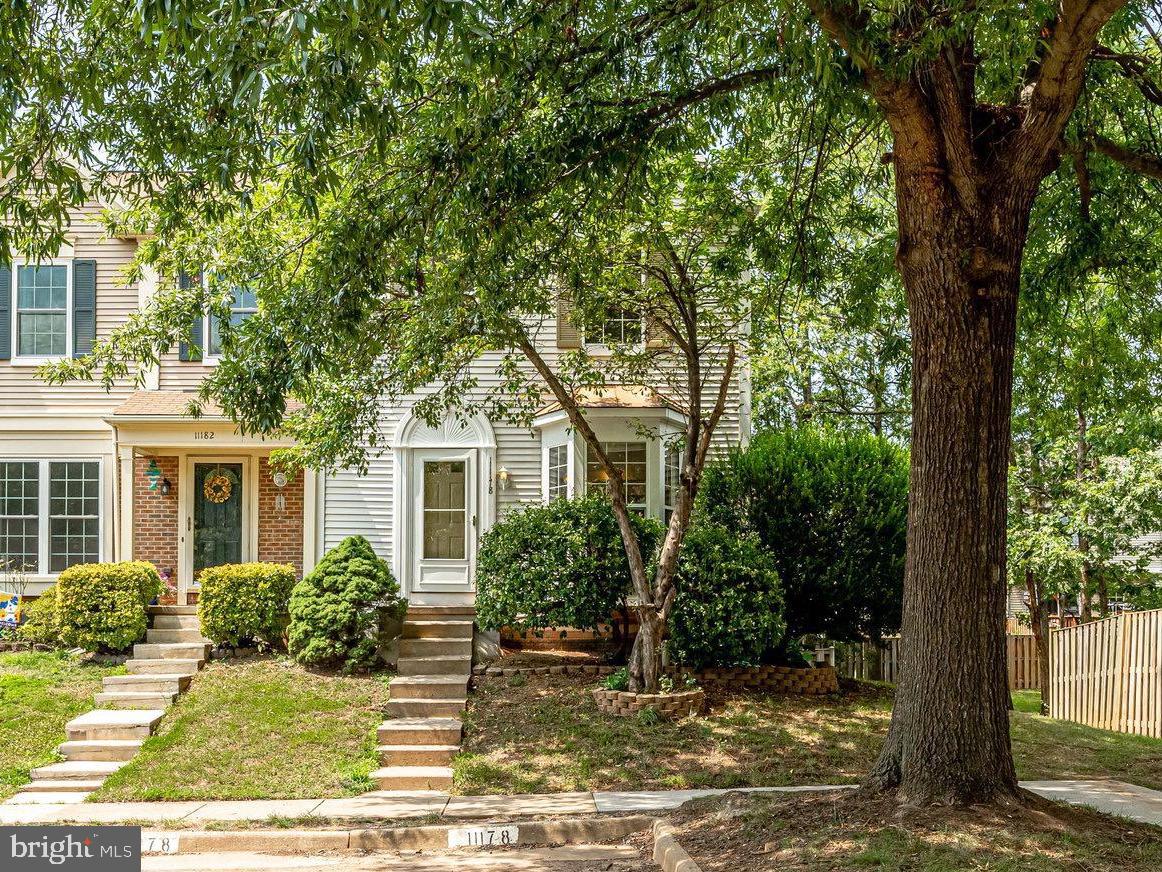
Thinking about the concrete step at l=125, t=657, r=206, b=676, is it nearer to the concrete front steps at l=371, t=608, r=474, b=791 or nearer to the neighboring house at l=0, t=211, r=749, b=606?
the neighboring house at l=0, t=211, r=749, b=606

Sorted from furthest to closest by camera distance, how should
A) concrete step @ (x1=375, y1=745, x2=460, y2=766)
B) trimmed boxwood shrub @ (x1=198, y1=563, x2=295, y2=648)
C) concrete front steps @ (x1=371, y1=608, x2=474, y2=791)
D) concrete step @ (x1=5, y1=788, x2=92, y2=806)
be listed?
trimmed boxwood shrub @ (x1=198, y1=563, x2=295, y2=648) → concrete step @ (x1=375, y1=745, x2=460, y2=766) → concrete front steps @ (x1=371, y1=608, x2=474, y2=791) → concrete step @ (x1=5, y1=788, x2=92, y2=806)

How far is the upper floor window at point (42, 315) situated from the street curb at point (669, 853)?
41.1 ft

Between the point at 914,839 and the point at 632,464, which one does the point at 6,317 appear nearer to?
the point at 632,464

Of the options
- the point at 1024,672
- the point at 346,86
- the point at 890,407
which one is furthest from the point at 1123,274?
the point at 1024,672

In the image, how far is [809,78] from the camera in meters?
8.03

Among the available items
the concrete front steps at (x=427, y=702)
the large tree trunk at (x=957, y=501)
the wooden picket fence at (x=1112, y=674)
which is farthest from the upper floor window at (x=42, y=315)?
the wooden picket fence at (x=1112, y=674)

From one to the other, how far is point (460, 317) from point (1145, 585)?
14.8 m

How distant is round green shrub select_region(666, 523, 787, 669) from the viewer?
12203mm

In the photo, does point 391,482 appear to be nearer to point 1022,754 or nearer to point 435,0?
point 1022,754

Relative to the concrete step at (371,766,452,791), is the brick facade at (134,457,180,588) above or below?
above

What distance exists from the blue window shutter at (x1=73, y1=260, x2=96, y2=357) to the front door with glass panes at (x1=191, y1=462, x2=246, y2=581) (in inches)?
101

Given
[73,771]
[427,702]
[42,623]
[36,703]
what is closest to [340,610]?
[427,702]

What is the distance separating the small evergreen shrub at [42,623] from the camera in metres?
→ 14.4

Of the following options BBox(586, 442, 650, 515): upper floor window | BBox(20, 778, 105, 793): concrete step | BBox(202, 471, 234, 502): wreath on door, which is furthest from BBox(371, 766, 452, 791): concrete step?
BBox(202, 471, 234, 502): wreath on door
